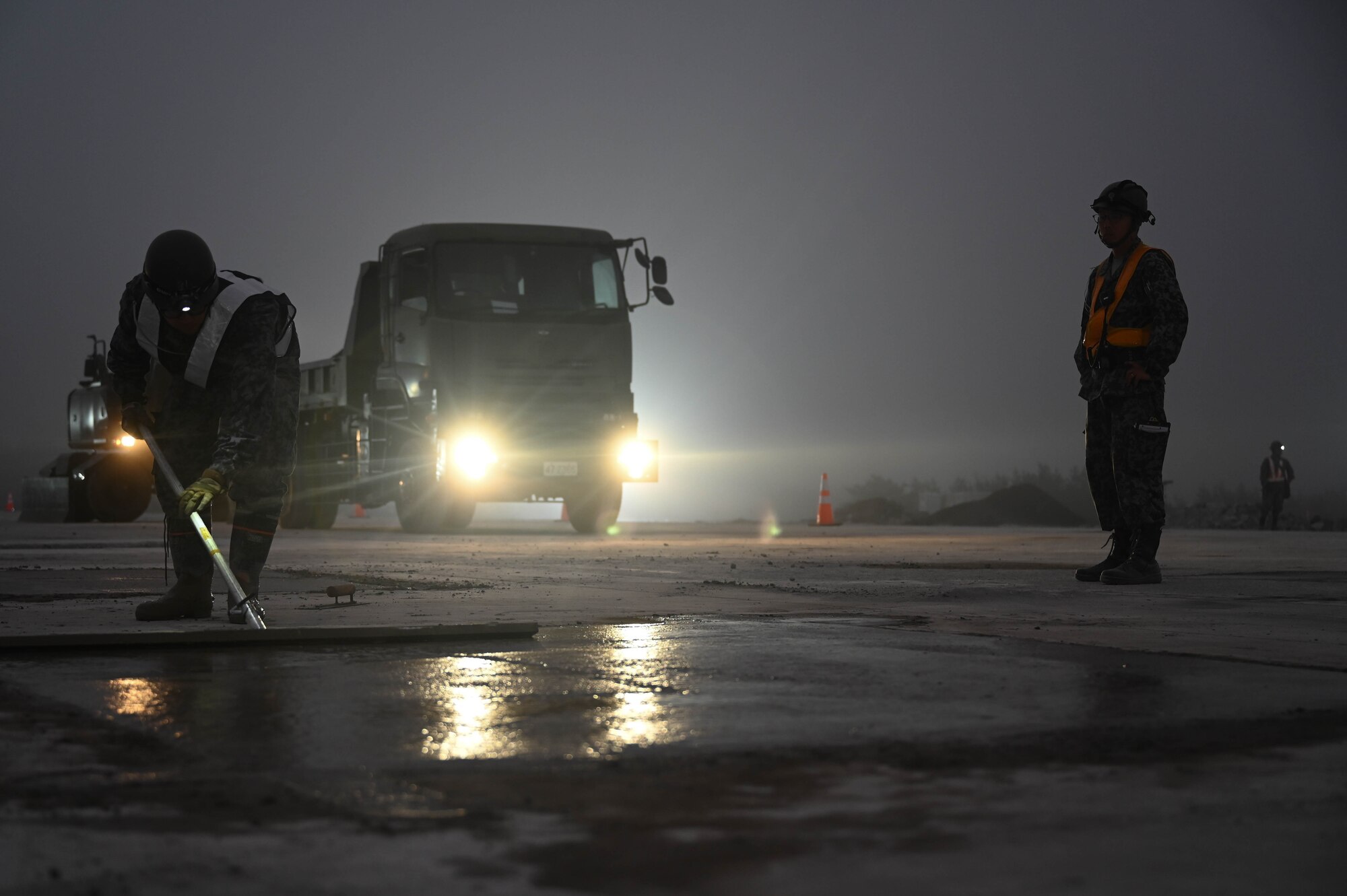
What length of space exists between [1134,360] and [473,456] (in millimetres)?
9306

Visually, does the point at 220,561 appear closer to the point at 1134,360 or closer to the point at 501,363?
the point at 1134,360

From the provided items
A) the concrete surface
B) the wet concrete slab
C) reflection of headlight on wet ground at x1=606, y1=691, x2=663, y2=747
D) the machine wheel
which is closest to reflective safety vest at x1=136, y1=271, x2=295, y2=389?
the concrete surface

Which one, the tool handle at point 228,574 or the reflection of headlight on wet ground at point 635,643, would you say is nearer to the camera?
the reflection of headlight on wet ground at point 635,643

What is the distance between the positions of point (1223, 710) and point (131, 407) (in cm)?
430

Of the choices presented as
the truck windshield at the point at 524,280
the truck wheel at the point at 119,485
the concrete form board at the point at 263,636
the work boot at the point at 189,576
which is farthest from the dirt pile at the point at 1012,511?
the concrete form board at the point at 263,636

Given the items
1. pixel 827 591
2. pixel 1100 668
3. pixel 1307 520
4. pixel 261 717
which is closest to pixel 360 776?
pixel 261 717

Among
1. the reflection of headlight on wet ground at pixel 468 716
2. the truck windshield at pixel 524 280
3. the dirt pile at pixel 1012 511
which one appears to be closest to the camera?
the reflection of headlight on wet ground at pixel 468 716

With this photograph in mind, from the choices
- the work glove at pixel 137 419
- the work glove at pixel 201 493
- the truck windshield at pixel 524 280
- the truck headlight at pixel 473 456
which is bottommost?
the work glove at pixel 201 493

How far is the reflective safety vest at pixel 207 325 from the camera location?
17.5ft

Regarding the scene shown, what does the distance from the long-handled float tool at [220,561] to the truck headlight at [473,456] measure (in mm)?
9665

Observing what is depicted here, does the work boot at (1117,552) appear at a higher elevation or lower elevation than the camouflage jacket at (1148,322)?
lower

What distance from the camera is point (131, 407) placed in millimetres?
5648

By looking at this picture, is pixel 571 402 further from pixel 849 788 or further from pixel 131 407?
pixel 849 788

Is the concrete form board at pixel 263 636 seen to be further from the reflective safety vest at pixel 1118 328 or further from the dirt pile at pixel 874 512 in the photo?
the dirt pile at pixel 874 512
